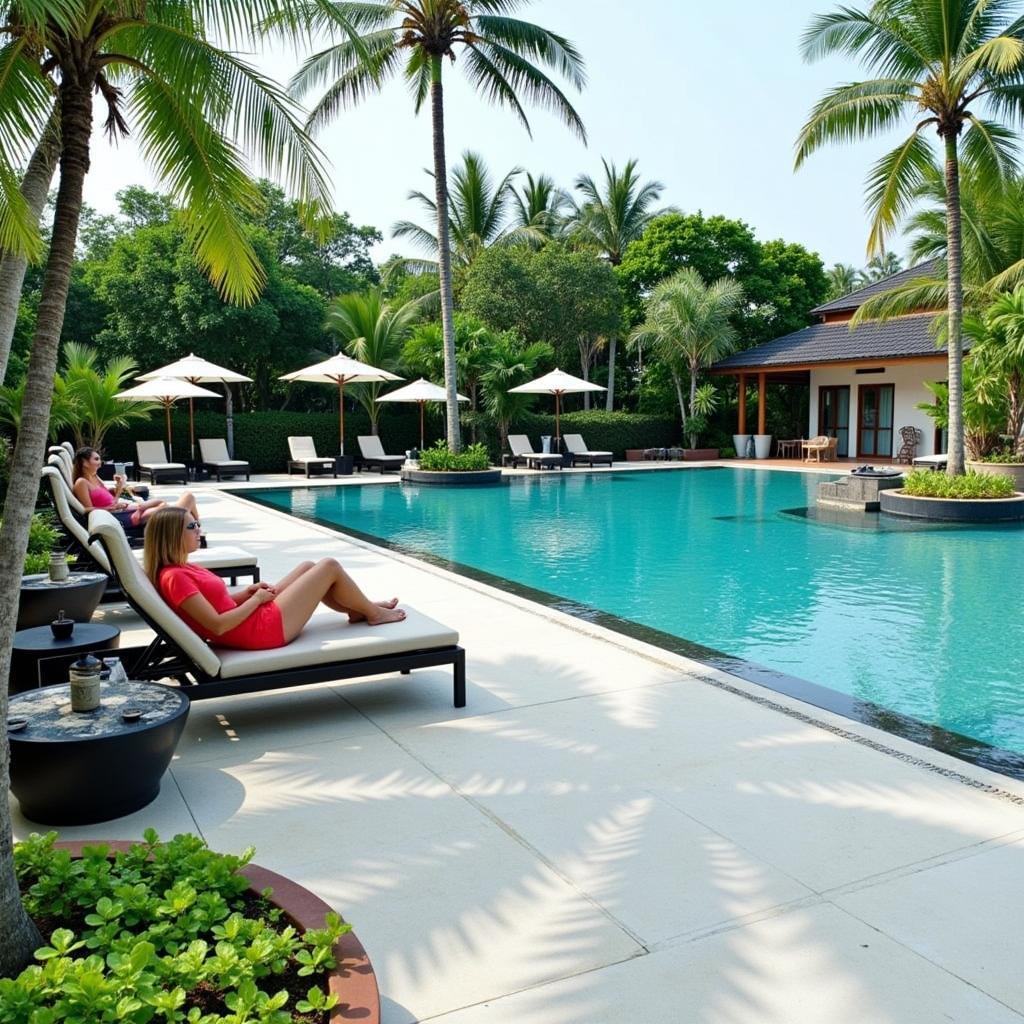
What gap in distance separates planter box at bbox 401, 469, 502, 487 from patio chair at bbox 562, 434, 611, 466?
15.3 ft

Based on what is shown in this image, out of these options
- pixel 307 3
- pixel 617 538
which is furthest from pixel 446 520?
pixel 307 3

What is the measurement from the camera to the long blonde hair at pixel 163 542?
15.3 ft

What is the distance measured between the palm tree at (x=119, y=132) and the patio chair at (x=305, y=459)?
17.7m

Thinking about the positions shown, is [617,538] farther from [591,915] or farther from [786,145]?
[591,915]

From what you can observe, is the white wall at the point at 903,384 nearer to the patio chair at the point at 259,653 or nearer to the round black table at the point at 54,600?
the patio chair at the point at 259,653

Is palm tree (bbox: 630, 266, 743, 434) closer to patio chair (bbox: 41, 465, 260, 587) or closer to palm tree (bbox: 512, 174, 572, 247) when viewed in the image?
palm tree (bbox: 512, 174, 572, 247)

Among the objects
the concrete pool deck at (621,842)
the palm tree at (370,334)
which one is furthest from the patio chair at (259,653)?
the palm tree at (370,334)

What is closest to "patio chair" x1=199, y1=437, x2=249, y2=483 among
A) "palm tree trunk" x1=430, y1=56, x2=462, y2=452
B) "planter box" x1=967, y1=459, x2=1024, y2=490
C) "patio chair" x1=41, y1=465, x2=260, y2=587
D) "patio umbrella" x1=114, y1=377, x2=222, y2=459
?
"patio umbrella" x1=114, y1=377, x2=222, y2=459

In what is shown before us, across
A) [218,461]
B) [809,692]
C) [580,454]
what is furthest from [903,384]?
[809,692]

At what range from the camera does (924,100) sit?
48.3 feet

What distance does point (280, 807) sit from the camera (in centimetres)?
387

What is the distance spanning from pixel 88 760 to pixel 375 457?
21.2 m

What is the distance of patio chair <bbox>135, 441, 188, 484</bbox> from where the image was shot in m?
21.0

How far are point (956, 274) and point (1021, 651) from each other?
1011 cm
